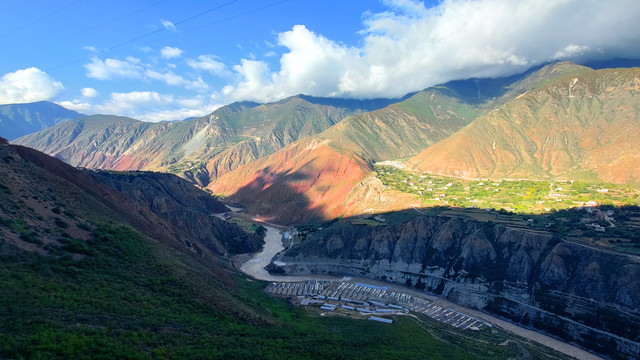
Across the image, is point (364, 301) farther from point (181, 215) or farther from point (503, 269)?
point (181, 215)

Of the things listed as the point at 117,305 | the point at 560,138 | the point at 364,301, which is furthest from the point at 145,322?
the point at 560,138

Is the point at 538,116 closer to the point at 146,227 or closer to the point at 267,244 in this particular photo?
the point at 267,244

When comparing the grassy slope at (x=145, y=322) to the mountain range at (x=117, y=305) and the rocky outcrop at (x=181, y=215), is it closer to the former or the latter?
the mountain range at (x=117, y=305)

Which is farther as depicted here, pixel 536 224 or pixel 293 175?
pixel 293 175

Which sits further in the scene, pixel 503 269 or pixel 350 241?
pixel 350 241

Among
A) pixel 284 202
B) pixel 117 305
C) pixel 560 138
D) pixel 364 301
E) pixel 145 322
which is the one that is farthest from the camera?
pixel 560 138

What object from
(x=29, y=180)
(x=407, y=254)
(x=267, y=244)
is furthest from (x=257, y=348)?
(x=267, y=244)

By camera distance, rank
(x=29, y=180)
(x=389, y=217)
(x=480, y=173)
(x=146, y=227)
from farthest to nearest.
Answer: (x=480, y=173) → (x=389, y=217) → (x=146, y=227) → (x=29, y=180)
